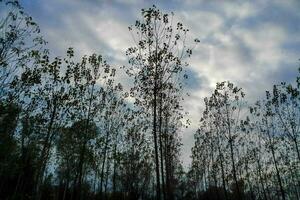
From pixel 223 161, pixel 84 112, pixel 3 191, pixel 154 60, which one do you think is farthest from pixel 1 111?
pixel 223 161

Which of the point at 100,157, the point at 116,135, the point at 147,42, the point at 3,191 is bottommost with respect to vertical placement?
the point at 3,191

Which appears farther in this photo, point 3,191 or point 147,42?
point 3,191

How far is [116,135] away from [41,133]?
908 centimetres

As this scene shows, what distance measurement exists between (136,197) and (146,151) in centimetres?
1118

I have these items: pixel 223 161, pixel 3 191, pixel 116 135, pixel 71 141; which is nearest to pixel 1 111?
pixel 71 141

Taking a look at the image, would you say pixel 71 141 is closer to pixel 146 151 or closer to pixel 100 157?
pixel 100 157

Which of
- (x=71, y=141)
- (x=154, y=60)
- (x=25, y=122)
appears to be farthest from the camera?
(x=71, y=141)

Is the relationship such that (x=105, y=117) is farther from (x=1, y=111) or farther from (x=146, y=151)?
(x=1, y=111)

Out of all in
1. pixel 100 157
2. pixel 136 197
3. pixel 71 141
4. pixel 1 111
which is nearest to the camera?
pixel 1 111

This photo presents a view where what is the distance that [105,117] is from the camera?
32.1 meters

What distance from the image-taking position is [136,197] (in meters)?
46.6

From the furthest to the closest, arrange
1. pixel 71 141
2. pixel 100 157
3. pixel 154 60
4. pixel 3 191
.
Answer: pixel 3 191 → pixel 100 157 → pixel 71 141 → pixel 154 60

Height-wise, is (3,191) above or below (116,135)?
below

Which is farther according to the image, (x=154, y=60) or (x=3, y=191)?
(x=3, y=191)
